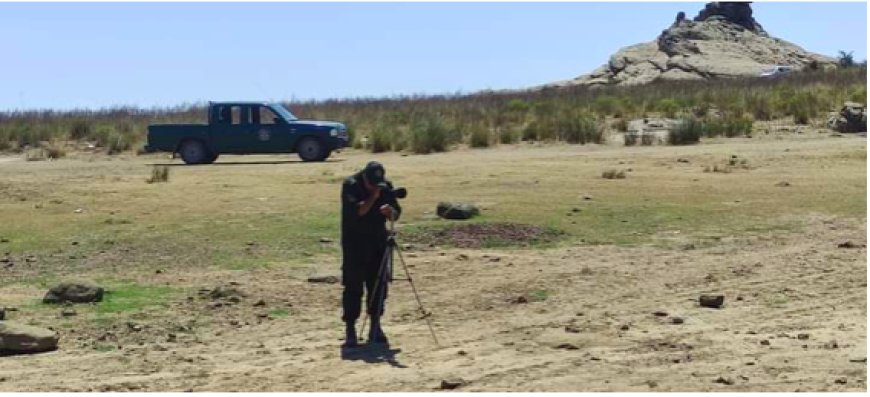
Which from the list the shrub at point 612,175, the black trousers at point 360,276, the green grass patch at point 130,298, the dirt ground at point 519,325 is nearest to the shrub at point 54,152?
the shrub at point 612,175

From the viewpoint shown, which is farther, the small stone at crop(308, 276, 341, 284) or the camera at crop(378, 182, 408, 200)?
the small stone at crop(308, 276, 341, 284)

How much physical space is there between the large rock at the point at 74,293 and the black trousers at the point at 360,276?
9.70ft

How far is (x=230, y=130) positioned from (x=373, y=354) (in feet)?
71.3

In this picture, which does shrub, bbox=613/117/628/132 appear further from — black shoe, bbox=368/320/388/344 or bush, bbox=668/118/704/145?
black shoe, bbox=368/320/388/344

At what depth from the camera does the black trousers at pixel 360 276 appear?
10625mm

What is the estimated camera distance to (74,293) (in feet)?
41.3

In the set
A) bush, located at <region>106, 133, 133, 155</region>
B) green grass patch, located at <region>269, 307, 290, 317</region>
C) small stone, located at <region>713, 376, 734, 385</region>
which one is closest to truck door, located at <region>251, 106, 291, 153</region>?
bush, located at <region>106, 133, 133, 155</region>

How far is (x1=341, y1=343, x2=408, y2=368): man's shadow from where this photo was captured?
396 inches

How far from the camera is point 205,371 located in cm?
985

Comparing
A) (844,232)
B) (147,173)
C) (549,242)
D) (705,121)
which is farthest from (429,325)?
Answer: (705,121)

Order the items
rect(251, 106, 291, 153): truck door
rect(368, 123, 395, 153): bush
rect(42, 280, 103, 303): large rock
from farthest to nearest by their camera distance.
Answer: rect(368, 123, 395, 153): bush
rect(251, 106, 291, 153): truck door
rect(42, 280, 103, 303): large rock

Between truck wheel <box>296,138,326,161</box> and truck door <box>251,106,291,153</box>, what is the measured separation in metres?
0.39

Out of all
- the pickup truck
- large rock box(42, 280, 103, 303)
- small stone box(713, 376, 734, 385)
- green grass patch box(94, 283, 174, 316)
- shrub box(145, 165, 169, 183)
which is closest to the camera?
small stone box(713, 376, 734, 385)

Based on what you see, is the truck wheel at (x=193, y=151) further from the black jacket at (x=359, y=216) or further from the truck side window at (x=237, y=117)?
the black jacket at (x=359, y=216)
